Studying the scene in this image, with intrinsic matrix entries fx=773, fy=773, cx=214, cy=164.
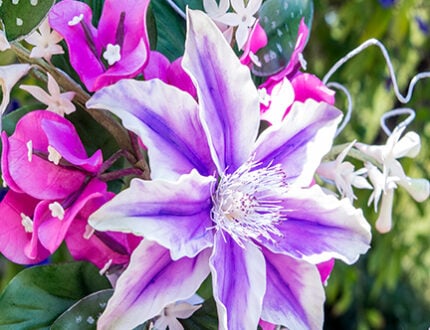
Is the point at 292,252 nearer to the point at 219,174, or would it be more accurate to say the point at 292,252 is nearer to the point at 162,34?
the point at 219,174

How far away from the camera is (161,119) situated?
0.35 metres

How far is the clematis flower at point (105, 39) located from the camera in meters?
0.37

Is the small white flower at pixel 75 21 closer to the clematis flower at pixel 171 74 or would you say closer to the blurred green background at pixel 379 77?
the clematis flower at pixel 171 74

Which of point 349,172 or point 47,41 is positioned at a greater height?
point 47,41

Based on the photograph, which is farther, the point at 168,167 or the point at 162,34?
the point at 162,34

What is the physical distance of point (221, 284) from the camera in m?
0.36

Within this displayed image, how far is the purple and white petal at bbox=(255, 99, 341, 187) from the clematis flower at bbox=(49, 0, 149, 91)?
0.08 metres

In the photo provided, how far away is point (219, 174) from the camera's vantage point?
1.22 feet

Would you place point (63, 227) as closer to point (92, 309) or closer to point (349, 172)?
point (92, 309)

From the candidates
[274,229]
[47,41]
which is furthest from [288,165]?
[47,41]

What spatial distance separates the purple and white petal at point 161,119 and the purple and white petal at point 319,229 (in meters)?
0.06

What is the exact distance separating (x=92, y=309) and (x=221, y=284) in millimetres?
79

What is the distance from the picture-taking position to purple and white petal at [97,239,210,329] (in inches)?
13.3

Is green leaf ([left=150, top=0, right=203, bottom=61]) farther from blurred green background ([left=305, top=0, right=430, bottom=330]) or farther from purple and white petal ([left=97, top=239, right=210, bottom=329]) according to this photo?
blurred green background ([left=305, top=0, right=430, bottom=330])
